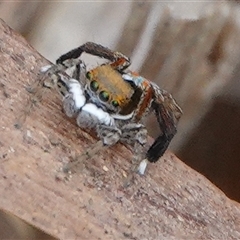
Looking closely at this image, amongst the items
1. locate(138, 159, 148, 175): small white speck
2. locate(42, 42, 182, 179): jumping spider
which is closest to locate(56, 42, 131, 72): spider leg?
locate(42, 42, 182, 179): jumping spider

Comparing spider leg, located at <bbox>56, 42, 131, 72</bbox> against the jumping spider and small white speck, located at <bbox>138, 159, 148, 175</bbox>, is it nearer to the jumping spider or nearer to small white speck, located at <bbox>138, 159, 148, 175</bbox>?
the jumping spider

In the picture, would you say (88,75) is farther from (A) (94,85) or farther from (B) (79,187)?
(B) (79,187)

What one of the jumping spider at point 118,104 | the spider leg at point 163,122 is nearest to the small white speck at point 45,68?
the jumping spider at point 118,104

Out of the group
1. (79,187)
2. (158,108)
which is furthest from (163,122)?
(79,187)

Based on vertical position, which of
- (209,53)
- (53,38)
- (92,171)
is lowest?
(92,171)

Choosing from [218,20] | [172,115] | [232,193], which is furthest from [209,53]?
[172,115]

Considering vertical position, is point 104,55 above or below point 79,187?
above

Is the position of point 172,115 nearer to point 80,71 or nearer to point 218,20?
point 80,71

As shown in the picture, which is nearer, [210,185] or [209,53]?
[210,185]
